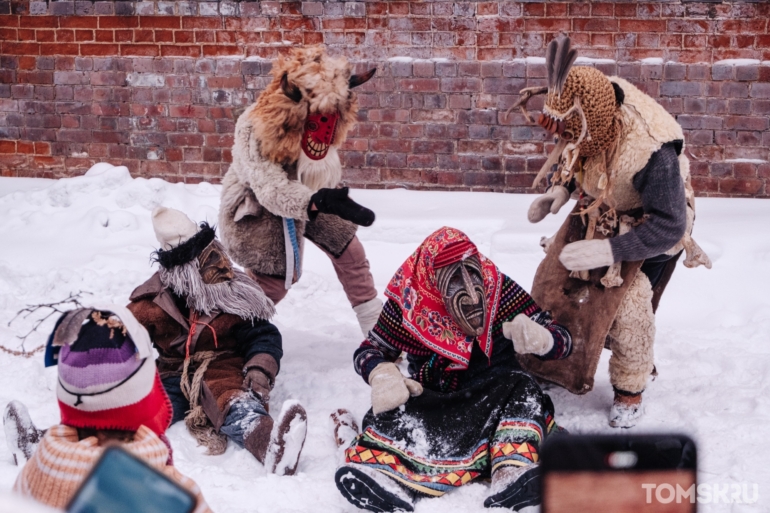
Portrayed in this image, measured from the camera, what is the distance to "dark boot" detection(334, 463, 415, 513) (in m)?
2.41

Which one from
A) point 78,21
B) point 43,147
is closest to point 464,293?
point 78,21

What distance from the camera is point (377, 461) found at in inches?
101

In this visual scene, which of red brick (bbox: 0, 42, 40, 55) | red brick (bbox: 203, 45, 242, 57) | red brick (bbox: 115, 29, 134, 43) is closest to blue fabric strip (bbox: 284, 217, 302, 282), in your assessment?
red brick (bbox: 203, 45, 242, 57)

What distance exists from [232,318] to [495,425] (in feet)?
3.79

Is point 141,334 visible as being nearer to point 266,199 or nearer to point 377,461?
point 377,461

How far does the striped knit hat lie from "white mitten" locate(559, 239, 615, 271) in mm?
1628

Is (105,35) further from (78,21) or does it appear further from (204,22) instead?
(204,22)

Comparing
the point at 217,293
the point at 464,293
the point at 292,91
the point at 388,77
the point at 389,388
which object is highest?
the point at 388,77

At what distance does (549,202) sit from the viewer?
10.6 feet

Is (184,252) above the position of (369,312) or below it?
above

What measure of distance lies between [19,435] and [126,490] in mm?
1903

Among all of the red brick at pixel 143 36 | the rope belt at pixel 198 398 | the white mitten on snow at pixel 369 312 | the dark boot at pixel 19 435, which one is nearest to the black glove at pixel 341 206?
the white mitten on snow at pixel 369 312

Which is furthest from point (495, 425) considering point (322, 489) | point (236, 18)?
point (236, 18)

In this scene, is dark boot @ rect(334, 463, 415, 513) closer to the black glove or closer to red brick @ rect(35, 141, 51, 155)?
the black glove
